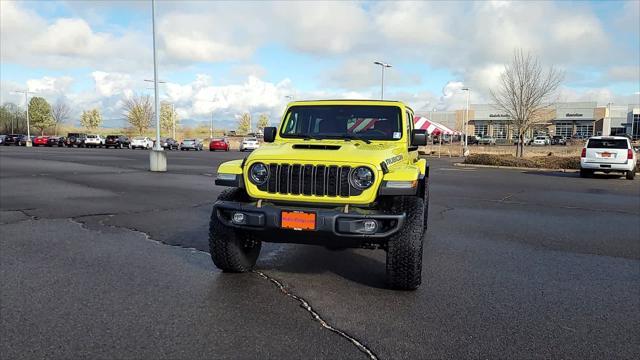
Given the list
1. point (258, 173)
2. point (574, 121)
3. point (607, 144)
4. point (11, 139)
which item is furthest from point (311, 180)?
point (574, 121)

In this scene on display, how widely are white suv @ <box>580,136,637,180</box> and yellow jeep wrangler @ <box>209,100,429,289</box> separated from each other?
17.8 meters

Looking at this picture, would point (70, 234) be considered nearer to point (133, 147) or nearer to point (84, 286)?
point (84, 286)

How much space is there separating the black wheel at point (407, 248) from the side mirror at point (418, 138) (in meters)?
1.42

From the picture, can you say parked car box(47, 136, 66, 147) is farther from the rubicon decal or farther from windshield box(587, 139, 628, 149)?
the rubicon decal

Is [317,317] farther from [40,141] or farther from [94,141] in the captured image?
[40,141]

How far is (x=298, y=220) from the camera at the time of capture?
4.59 m

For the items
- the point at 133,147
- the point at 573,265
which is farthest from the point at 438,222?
the point at 133,147

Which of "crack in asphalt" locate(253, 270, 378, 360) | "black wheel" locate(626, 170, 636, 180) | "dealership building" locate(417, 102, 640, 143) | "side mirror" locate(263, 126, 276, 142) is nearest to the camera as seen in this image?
"crack in asphalt" locate(253, 270, 378, 360)

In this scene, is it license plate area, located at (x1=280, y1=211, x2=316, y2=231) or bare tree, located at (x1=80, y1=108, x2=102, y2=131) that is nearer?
license plate area, located at (x1=280, y1=211, x2=316, y2=231)

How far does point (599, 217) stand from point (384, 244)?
7.44 m

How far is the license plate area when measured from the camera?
455cm

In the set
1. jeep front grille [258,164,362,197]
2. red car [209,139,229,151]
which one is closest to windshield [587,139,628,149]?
jeep front grille [258,164,362,197]

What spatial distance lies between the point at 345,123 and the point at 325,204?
5.87 feet

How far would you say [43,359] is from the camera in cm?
337
